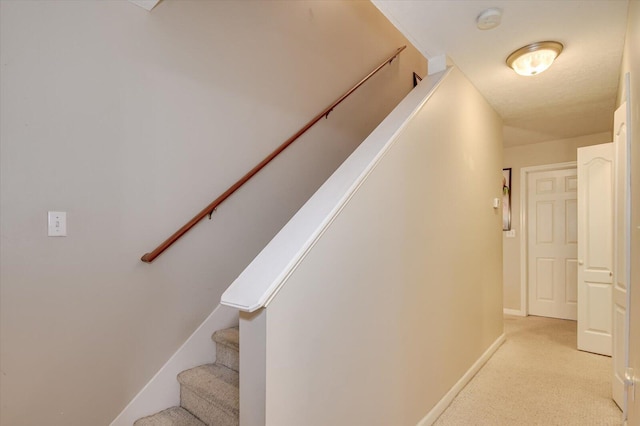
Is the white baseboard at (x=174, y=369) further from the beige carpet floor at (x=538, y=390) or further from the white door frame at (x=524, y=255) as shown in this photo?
the white door frame at (x=524, y=255)

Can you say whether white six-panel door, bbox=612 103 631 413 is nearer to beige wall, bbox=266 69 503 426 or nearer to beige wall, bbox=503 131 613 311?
beige wall, bbox=266 69 503 426

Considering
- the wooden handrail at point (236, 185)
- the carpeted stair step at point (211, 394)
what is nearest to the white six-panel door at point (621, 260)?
the wooden handrail at point (236, 185)

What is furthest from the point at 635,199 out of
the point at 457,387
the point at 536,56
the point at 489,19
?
the point at 457,387

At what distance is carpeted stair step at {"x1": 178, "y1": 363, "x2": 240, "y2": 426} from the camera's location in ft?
5.35

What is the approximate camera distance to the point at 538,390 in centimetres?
252

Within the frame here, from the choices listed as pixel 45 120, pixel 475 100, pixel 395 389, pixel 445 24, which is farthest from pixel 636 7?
pixel 45 120

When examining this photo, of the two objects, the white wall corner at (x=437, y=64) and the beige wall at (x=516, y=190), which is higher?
the white wall corner at (x=437, y=64)

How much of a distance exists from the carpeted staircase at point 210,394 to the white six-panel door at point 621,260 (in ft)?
7.26

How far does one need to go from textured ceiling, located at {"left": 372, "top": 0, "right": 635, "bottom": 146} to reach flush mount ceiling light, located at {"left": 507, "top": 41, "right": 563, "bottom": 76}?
4 centimetres

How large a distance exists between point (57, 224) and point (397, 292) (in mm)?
1626

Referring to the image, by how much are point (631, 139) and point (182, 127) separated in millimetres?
2495

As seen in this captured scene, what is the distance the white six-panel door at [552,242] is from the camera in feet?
14.6

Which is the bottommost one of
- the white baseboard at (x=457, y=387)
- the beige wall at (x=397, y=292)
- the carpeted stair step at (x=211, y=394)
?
the white baseboard at (x=457, y=387)

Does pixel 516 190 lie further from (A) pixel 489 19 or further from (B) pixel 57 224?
(B) pixel 57 224
